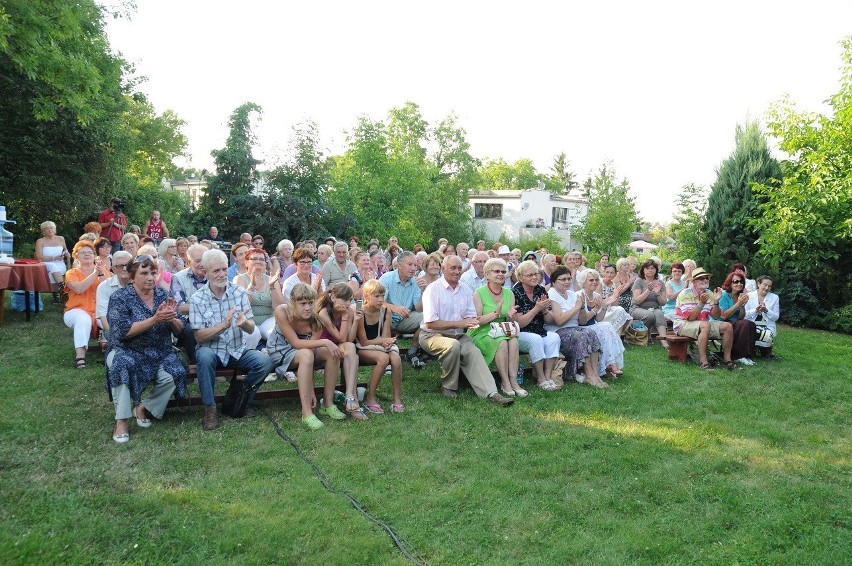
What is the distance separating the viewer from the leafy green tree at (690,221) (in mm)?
15727

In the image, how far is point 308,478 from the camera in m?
3.97

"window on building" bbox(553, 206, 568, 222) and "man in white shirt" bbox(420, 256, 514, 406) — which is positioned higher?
"window on building" bbox(553, 206, 568, 222)

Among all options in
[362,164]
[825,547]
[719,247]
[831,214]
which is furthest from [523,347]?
[362,164]

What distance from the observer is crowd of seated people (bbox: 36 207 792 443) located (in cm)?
486

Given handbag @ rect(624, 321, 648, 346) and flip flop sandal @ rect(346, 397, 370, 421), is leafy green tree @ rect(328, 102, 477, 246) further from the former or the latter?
flip flop sandal @ rect(346, 397, 370, 421)

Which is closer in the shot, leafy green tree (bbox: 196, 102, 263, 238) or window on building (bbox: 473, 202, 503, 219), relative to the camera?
leafy green tree (bbox: 196, 102, 263, 238)

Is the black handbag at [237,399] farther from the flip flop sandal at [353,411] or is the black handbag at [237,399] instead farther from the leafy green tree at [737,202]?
the leafy green tree at [737,202]

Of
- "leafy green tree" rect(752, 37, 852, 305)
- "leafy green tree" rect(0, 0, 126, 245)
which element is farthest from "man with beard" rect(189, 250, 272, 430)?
"leafy green tree" rect(752, 37, 852, 305)

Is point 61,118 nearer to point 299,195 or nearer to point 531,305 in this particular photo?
point 299,195

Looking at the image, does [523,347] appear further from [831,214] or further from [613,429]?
[831,214]

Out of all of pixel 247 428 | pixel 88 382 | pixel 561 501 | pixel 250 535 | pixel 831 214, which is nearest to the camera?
pixel 250 535

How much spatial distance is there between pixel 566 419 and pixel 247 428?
2692 millimetres

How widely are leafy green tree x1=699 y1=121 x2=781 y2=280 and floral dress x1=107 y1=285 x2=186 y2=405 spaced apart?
13.0m

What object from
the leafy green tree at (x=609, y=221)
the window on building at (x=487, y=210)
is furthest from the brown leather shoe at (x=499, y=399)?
the window on building at (x=487, y=210)
